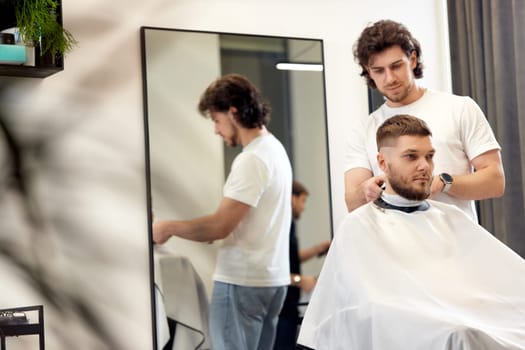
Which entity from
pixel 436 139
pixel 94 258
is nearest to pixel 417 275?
pixel 436 139

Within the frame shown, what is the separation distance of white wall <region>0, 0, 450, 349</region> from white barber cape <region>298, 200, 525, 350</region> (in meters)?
0.89

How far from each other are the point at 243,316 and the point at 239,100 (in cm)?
88

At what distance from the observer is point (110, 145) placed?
9.31ft

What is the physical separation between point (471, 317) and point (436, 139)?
78 centimetres

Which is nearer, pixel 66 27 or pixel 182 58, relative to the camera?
pixel 66 27

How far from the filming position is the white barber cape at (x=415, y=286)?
1.93 m

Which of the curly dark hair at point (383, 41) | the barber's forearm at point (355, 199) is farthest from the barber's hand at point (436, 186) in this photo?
the curly dark hair at point (383, 41)

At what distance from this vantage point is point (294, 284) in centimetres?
312

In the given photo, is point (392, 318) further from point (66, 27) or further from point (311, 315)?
point (66, 27)

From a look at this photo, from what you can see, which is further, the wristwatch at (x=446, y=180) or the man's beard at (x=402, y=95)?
the man's beard at (x=402, y=95)

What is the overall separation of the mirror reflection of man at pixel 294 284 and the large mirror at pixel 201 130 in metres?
0.03

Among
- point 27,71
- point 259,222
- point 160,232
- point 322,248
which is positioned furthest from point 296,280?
point 27,71

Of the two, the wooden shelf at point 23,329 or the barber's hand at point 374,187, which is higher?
the barber's hand at point 374,187

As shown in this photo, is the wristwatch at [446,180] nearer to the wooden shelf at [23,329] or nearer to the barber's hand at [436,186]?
the barber's hand at [436,186]
